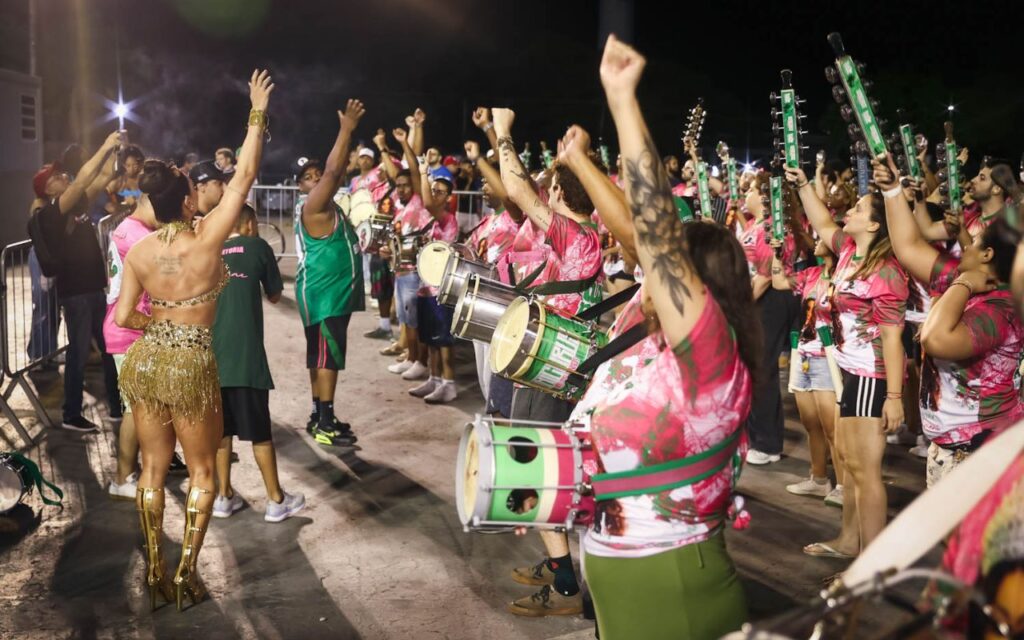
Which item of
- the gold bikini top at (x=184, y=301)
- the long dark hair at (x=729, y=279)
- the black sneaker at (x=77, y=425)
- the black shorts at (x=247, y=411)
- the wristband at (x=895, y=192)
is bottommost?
the black sneaker at (x=77, y=425)

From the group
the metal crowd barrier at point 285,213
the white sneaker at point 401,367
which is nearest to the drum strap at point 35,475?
the white sneaker at point 401,367

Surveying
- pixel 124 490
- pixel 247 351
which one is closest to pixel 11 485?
pixel 124 490

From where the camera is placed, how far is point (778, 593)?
5273 mm

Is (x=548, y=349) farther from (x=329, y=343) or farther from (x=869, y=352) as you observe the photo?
(x=329, y=343)

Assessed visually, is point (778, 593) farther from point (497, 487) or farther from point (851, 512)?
point (497, 487)

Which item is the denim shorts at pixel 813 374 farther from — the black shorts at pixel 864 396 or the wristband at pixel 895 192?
the wristband at pixel 895 192

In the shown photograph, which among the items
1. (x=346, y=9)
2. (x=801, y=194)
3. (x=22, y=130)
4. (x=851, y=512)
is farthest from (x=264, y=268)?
(x=346, y=9)

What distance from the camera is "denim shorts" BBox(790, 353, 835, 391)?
6.27 m

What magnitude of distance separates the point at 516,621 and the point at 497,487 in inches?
83.4

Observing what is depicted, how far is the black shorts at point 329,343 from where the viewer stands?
780cm

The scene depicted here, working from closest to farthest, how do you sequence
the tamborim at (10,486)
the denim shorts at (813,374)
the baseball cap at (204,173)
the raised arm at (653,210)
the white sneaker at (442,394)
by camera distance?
the raised arm at (653,210), the baseball cap at (204,173), the tamborim at (10,486), the denim shorts at (813,374), the white sneaker at (442,394)

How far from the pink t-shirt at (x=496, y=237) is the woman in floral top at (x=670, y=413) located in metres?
4.61

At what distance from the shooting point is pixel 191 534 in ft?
16.1

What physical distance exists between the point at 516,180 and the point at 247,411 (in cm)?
230
